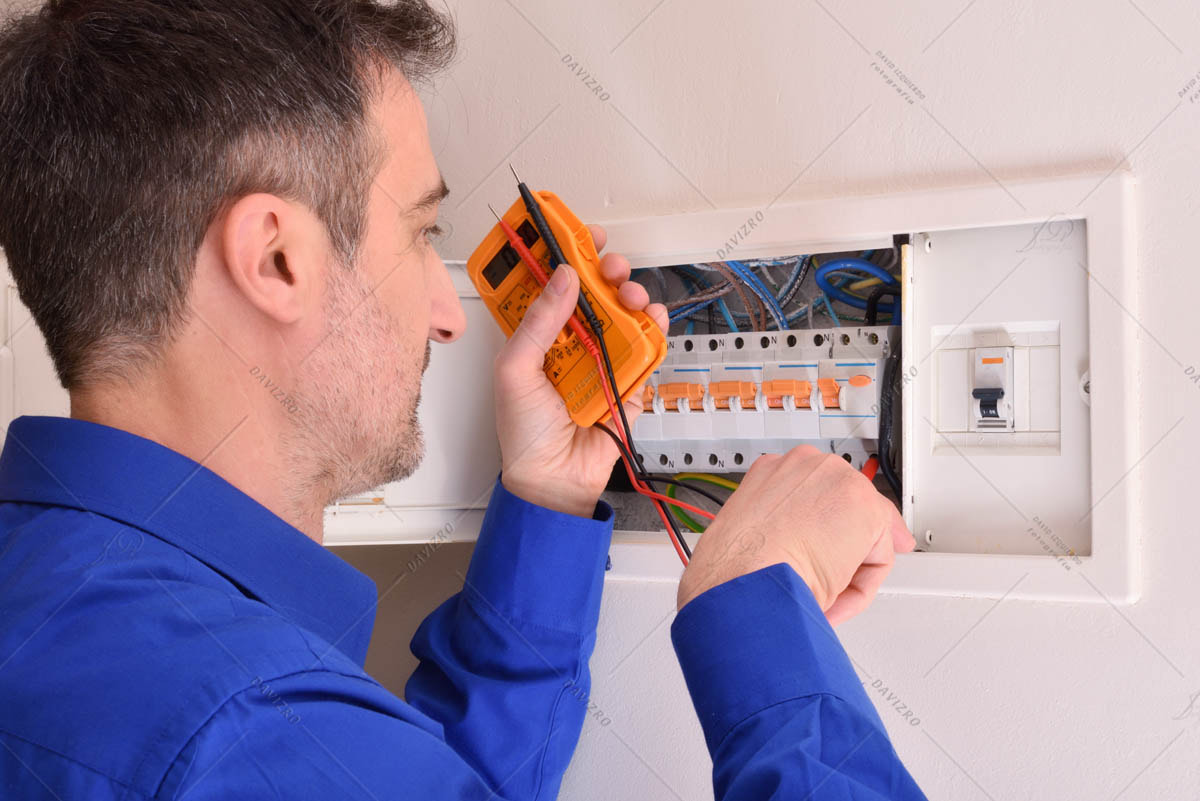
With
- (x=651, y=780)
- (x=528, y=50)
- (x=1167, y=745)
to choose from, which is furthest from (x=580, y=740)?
(x=528, y=50)

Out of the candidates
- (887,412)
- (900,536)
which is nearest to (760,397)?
(887,412)

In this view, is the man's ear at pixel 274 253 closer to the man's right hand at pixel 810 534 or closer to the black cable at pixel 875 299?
the man's right hand at pixel 810 534

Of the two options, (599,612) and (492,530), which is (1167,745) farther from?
(492,530)

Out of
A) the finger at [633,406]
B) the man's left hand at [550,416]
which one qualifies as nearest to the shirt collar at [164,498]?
the man's left hand at [550,416]

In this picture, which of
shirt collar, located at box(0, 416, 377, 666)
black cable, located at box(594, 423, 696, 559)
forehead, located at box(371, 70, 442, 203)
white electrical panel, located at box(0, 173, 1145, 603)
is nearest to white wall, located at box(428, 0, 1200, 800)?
white electrical panel, located at box(0, 173, 1145, 603)

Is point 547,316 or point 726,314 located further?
point 726,314

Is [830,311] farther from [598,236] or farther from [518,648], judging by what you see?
[518,648]

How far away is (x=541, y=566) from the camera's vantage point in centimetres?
92

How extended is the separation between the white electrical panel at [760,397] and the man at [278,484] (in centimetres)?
13

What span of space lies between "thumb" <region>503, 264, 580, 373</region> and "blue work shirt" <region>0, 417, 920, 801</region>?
0.91 feet

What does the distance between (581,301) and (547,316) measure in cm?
4

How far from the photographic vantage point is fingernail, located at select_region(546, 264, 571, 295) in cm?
87

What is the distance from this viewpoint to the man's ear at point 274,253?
0.71 metres

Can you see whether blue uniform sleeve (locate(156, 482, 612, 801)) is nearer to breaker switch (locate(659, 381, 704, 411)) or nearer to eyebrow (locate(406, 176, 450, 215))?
breaker switch (locate(659, 381, 704, 411))
